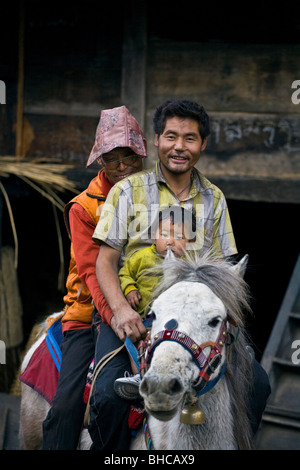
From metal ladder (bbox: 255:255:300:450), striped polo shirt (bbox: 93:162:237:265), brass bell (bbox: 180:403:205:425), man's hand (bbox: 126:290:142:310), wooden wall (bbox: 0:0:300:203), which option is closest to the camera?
brass bell (bbox: 180:403:205:425)

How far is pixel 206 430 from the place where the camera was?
8.95 feet

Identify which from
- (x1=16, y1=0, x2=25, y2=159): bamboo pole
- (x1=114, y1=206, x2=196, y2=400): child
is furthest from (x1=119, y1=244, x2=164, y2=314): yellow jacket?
(x1=16, y1=0, x2=25, y2=159): bamboo pole

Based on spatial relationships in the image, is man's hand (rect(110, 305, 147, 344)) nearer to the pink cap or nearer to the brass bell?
the brass bell

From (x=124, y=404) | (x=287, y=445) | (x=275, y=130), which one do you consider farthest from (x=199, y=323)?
(x=275, y=130)

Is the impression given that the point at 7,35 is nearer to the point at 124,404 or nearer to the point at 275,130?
the point at 275,130

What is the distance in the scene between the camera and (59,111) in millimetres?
6570

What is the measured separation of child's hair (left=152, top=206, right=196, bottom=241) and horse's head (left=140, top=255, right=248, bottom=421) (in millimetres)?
377

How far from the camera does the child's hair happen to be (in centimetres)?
315

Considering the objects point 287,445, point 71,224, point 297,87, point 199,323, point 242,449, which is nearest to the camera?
point 199,323

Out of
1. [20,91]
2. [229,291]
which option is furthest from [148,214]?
[20,91]

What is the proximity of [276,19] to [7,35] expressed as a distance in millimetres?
3052

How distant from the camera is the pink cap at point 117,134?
3549 millimetres

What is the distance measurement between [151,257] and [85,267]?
0.45 m

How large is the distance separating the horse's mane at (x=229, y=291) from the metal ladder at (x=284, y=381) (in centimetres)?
184
